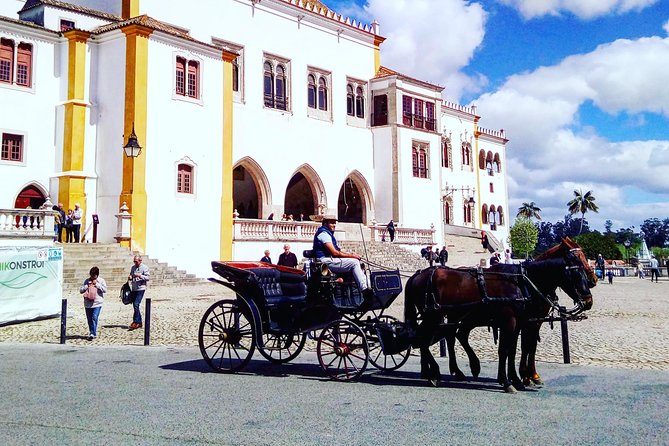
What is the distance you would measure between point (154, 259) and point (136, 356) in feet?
52.6

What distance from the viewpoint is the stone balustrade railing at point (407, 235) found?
115ft

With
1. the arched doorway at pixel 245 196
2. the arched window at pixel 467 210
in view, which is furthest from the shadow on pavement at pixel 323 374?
the arched window at pixel 467 210

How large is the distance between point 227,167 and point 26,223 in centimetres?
1011

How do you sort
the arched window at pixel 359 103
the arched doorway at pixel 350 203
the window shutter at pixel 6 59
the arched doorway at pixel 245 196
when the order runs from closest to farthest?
the window shutter at pixel 6 59, the arched doorway at pixel 245 196, the arched window at pixel 359 103, the arched doorway at pixel 350 203

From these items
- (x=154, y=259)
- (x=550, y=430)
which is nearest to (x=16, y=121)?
(x=154, y=259)

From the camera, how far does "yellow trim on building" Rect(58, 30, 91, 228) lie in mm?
26172

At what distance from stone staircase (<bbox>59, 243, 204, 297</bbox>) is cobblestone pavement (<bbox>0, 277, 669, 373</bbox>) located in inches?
79.4

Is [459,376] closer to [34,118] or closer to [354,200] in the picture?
[34,118]

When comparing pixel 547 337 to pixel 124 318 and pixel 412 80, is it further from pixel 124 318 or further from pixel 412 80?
pixel 412 80

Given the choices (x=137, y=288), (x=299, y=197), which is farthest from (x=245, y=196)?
(x=137, y=288)

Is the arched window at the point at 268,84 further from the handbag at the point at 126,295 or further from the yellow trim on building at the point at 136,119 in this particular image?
the handbag at the point at 126,295

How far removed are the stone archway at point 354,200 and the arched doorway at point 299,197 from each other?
72.2 inches

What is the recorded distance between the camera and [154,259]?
2536 centimetres

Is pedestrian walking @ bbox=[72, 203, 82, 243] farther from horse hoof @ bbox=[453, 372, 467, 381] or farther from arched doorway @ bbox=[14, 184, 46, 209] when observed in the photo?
horse hoof @ bbox=[453, 372, 467, 381]
